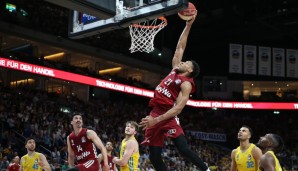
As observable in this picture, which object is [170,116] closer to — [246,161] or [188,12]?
[188,12]

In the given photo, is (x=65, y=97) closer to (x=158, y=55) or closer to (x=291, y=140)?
(x=158, y=55)

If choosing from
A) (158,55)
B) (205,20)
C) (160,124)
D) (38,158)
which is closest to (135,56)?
(158,55)

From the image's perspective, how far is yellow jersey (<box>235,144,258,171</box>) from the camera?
27.6 ft

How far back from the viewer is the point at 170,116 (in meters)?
6.14

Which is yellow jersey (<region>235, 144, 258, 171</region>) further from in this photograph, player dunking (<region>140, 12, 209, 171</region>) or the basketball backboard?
→ the basketball backboard

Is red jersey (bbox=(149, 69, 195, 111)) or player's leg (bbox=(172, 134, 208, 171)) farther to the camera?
red jersey (bbox=(149, 69, 195, 111))

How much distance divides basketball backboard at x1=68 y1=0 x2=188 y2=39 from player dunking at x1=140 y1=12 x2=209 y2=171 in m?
1.70

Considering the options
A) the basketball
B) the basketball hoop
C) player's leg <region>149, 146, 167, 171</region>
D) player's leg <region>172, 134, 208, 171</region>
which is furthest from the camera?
the basketball hoop

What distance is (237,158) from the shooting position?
862 centimetres

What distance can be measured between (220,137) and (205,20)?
9.12 meters

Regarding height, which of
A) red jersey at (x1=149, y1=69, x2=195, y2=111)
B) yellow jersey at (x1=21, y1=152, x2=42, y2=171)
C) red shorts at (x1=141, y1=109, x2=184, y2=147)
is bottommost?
yellow jersey at (x1=21, y1=152, x2=42, y2=171)

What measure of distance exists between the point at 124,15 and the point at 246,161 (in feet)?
12.1

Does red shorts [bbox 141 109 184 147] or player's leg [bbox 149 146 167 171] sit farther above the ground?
red shorts [bbox 141 109 184 147]

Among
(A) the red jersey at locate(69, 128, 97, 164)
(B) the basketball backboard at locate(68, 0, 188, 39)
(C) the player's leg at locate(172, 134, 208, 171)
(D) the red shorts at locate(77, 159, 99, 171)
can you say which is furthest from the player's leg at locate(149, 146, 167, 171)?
(B) the basketball backboard at locate(68, 0, 188, 39)
